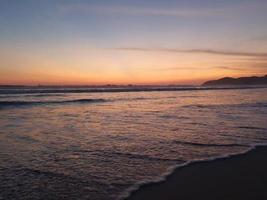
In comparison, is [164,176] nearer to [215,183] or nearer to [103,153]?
[215,183]

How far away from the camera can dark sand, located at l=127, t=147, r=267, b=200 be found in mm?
4988

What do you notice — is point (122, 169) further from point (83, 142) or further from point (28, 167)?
point (83, 142)

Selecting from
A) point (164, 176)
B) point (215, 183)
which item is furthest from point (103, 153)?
point (215, 183)

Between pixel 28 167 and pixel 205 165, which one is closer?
pixel 28 167

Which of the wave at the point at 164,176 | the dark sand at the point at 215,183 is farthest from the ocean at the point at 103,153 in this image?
the dark sand at the point at 215,183

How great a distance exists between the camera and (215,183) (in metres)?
5.57

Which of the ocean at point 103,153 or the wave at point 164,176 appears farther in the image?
the ocean at point 103,153

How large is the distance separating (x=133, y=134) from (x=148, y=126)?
2.03 meters

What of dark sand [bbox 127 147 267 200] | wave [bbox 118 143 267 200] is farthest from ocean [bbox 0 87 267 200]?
dark sand [bbox 127 147 267 200]

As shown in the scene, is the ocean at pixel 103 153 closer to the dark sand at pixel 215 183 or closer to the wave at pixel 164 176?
the wave at pixel 164 176

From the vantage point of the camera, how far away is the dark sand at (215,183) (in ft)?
16.4

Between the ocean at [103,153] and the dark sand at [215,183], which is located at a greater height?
the ocean at [103,153]

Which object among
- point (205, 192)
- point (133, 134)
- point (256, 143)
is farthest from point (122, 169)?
point (256, 143)

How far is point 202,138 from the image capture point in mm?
9680
